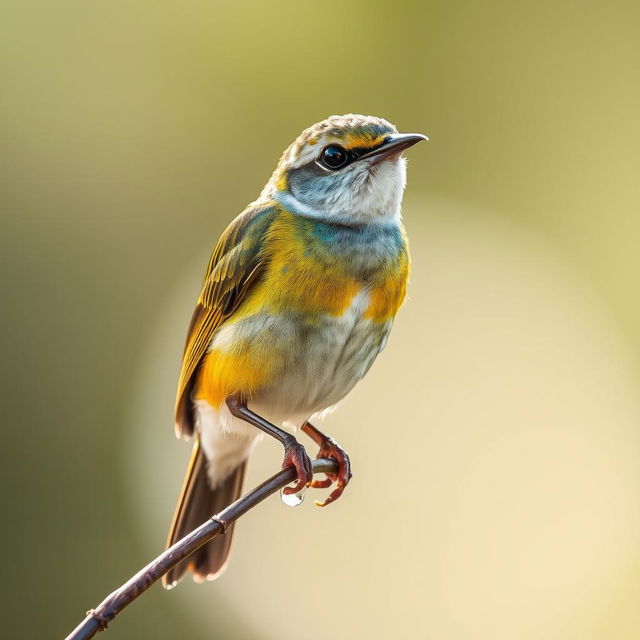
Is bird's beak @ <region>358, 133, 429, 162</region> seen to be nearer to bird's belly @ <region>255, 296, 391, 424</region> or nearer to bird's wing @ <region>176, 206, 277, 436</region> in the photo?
bird's wing @ <region>176, 206, 277, 436</region>

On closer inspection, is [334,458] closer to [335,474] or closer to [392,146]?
[335,474]

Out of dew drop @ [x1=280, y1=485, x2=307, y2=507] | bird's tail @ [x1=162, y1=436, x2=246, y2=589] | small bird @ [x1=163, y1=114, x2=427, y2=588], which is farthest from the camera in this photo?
bird's tail @ [x1=162, y1=436, x2=246, y2=589]

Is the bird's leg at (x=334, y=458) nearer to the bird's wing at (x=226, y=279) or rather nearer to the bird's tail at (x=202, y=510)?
the bird's tail at (x=202, y=510)

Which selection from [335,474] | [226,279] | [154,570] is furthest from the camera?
[335,474]

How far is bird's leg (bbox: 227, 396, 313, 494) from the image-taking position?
133 inches

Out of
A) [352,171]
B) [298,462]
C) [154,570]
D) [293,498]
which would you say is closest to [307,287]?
[352,171]

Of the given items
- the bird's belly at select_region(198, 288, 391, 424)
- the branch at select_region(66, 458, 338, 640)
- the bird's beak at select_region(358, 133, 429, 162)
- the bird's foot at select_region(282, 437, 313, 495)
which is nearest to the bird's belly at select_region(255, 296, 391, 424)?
the bird's belly at select_region(198, 288, 391, 424)

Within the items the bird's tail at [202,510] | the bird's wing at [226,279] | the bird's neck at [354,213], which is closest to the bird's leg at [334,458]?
the bird's tail at [202,510]

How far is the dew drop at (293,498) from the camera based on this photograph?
320 centimetres

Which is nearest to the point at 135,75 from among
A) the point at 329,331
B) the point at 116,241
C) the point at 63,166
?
the point at 63,166

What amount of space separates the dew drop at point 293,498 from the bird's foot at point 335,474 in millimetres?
361

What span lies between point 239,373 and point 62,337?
5.74 m

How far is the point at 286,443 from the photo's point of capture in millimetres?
3541

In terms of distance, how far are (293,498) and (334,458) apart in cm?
83
